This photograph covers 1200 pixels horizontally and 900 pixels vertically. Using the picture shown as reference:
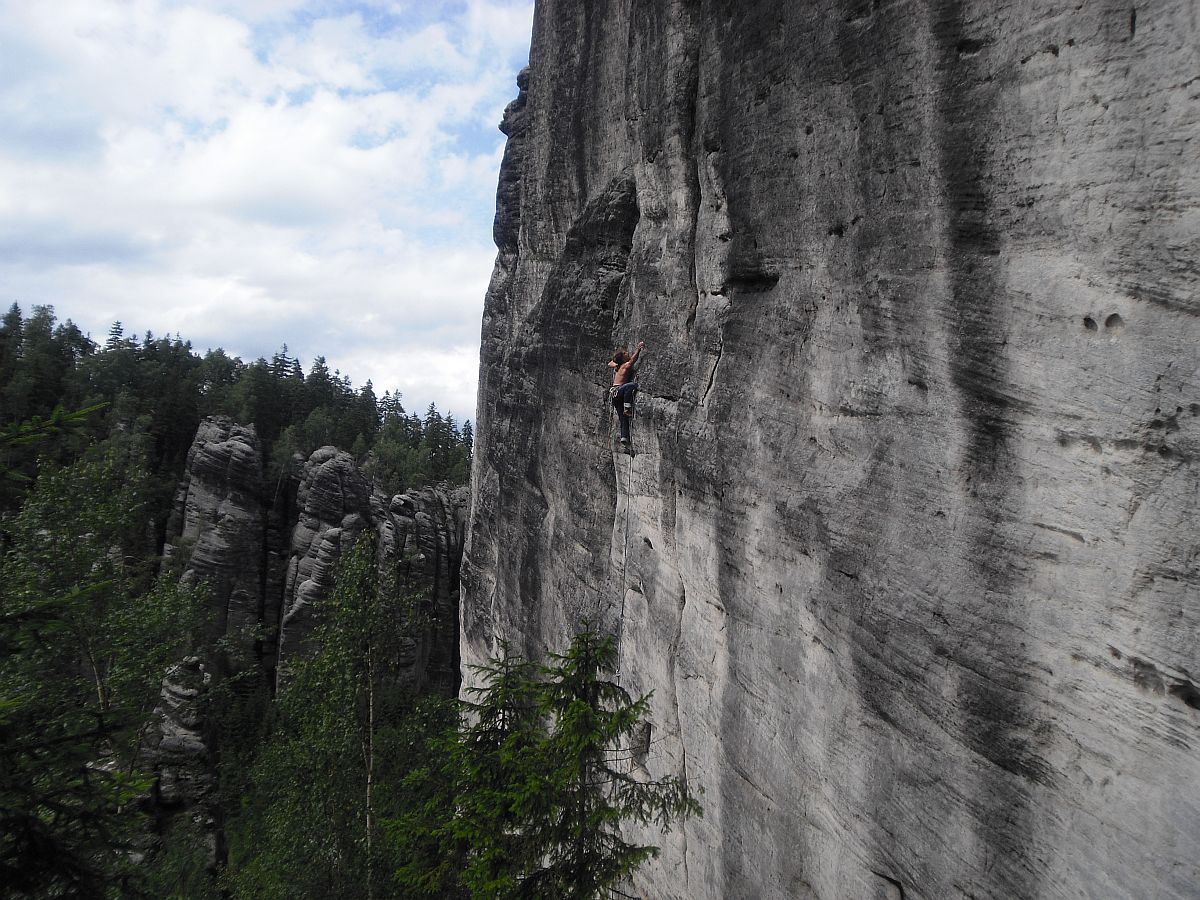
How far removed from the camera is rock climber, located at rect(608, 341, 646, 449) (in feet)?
39.0

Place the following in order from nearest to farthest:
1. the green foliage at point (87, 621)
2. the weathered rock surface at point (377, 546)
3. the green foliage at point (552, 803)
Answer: the green foliage at point (552, 803) → the green foliage at point (87, 621) → the weathered rock surface at point (377, 546)

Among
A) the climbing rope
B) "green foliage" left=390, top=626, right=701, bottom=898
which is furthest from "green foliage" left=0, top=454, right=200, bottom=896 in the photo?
the climbing rope

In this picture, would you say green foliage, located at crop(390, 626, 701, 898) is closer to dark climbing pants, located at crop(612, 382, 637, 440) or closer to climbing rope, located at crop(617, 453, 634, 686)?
climbing rope, located at crop(617, 453, 634, 686)

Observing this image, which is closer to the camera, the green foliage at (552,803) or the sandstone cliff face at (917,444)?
the sandstone cliff face at (917,444)

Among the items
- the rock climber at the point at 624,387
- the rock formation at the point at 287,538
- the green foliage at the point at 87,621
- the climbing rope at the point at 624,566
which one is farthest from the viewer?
the rock formation at the point at 287,538

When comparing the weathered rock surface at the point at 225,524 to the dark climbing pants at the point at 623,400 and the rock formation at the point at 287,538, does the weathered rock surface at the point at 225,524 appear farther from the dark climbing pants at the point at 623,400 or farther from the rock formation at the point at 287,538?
the dark climbing pants at the point at 623,400

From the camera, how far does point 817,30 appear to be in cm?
798

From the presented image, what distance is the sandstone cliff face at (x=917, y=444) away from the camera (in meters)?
5.17

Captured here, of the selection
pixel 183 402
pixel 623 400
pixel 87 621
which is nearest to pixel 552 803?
pixel 623 400

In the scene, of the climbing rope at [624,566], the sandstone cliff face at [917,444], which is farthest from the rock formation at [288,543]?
the sandstone cliff face at [917,444]

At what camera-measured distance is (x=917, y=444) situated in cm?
691

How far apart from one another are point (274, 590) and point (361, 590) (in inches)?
738

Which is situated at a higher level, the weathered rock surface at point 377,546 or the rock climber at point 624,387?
Result: the rock climber at point 624,387

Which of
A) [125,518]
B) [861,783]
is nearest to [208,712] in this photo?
[125,518]
